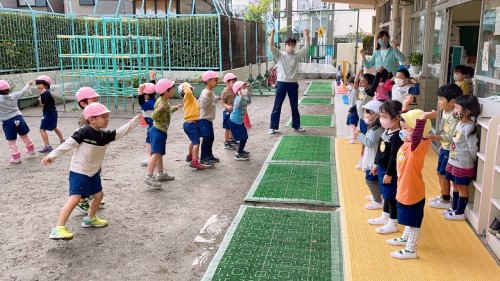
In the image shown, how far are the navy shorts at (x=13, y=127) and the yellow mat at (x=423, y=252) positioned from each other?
508cm

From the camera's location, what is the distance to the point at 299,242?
4.05m

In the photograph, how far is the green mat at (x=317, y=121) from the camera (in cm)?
964

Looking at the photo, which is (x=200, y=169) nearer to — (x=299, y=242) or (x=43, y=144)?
(x=299, y=242)

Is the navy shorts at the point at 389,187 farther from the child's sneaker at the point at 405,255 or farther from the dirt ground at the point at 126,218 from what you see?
the dirt ground at the point at 126,218

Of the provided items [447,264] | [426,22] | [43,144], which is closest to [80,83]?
[43,144]

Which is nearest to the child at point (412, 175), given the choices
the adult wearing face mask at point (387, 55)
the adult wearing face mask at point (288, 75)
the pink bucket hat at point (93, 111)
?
the pink bucket hat at point (93, 111)

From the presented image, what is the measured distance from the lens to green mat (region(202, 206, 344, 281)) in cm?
350

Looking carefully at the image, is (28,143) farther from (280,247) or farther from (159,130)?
(280,247)

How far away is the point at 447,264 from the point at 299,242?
1209 millimetres

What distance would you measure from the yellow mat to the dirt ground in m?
1.20

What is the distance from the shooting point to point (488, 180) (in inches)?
157

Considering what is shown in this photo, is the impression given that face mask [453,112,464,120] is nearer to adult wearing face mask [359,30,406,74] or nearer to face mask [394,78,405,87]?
face mask [394,78,405,87]

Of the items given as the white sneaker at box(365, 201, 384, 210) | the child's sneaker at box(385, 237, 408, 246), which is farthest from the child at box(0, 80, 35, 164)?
the child's sneaker at box(385, 237, 408, 246)

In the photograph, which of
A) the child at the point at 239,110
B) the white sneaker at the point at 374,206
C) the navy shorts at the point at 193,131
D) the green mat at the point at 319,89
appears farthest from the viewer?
the green mat at the point at 319,89
